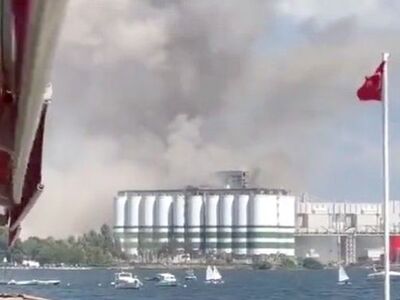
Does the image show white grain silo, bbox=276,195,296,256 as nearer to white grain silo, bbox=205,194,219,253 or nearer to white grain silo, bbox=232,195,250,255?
white grain silo, bbox=232,195,250,255

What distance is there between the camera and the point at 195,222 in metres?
192

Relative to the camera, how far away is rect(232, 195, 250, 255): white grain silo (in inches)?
7367

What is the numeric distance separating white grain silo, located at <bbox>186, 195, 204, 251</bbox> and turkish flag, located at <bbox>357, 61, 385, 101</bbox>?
177m

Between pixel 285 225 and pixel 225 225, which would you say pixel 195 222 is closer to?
pixel 225 225

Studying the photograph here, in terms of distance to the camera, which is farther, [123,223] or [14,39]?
[123,223]

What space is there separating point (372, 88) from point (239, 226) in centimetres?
17298

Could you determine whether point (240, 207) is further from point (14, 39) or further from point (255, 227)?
point (14, 39)

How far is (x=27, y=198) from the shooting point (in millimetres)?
8242

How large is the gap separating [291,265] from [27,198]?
191068 mm

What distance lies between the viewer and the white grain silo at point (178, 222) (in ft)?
628

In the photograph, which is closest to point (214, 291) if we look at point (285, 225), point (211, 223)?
point (211, 223)

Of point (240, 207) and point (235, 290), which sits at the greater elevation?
point (240, 207)

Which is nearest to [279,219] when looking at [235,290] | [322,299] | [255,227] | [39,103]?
[255,227]

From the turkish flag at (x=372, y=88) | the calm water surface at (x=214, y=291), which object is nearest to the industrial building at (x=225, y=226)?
the calm water surface at (x=214, y=291)
